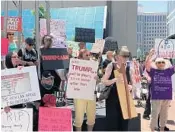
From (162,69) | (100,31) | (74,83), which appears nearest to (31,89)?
(74,83)

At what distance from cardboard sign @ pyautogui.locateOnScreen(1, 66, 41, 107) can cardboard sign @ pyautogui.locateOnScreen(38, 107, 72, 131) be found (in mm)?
187

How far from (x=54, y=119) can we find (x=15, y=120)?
357 mm

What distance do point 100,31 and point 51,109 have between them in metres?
12.2

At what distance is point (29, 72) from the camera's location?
361 centimetres

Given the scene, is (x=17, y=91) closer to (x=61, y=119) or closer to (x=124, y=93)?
(x=61, y=119)

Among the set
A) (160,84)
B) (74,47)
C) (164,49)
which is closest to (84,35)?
(74,47)

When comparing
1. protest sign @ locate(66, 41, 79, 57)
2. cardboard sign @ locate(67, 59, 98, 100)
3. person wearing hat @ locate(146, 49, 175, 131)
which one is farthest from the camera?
protest sign @ locate(66, 41, 79, 57)

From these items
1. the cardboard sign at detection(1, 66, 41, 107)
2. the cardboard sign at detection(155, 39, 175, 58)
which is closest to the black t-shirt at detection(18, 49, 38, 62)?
the cardboard sign at detection(155, 39, 175, 58)

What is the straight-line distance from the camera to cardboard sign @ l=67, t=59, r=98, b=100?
461 centimetres

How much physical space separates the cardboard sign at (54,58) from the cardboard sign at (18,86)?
1.17m

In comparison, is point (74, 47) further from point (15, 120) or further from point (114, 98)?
point (15, 120)

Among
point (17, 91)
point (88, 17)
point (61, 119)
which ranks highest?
point (88, 17)

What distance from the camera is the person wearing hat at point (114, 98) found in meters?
4.94

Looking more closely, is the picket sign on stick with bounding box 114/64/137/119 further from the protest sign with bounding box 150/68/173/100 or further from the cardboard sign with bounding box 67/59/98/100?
the protest sign with bounding box 150/68/173/100
